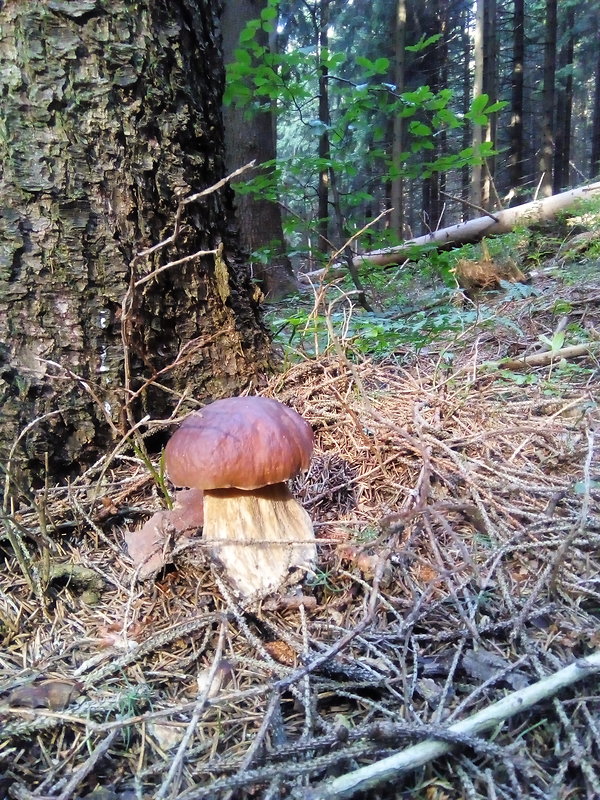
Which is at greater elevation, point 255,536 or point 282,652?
point 255,536

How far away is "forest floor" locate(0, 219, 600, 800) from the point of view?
0.96 meters

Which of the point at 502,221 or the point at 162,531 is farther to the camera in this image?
the point at 502,221

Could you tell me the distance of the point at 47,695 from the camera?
3.74ft

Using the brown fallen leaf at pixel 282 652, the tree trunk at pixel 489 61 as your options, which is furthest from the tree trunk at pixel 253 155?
the tree trunk at pixel 489 61

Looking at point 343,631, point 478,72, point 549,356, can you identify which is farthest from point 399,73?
point 343,631

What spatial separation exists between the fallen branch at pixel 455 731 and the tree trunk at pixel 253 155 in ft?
14.7

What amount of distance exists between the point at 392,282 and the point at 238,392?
4.58 metres

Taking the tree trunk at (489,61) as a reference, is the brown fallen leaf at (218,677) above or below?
below

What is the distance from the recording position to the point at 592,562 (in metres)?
1.41

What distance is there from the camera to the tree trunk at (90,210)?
1.61 m

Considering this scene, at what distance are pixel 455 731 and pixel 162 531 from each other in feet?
3.06

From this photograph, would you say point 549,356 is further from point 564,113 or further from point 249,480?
point 564,113

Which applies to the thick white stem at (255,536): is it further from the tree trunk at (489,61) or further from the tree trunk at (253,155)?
the tree trunk at (489,61)

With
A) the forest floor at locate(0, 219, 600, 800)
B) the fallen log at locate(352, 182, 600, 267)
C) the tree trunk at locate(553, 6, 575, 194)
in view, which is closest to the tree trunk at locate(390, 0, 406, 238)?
the fallen log at locate(352, 182, 600, 267)
